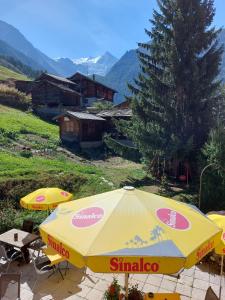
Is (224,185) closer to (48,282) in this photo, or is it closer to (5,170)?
(48,282)

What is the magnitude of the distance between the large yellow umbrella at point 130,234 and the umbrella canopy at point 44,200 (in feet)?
12.2

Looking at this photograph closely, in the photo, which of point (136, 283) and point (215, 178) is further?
point (215, 178)

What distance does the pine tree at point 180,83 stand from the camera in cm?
2041

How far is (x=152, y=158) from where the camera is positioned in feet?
70.2

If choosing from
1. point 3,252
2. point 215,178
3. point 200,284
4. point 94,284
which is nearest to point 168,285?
point 200,284

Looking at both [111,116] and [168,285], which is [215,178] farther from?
[111,116]

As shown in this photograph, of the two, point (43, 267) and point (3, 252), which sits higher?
point (3, 252)

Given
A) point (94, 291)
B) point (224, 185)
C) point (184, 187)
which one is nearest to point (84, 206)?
point (94, 291)

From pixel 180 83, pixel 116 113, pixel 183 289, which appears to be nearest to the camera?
pixel 183 289

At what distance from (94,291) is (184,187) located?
43.3 feet

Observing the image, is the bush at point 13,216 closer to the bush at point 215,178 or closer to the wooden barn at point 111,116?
the bush at point 215,178

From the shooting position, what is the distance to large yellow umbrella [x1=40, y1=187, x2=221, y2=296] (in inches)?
186

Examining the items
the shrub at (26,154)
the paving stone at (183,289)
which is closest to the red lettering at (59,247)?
the paving stone at (183,289)

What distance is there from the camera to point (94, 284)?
8883 millimetres
